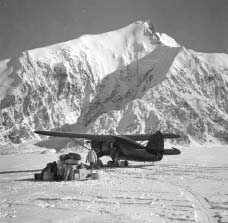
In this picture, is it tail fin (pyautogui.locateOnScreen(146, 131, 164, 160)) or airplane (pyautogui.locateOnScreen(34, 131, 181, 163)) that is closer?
airplane (pyautogui.locateOnScreen(34, 131, 181, 163))

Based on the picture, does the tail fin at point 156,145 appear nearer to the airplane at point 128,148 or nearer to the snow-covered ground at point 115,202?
the airplane at point 128,148

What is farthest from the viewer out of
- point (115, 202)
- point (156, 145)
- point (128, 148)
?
point (156, 145)

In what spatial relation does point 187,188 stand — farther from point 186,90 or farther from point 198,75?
point 198,75

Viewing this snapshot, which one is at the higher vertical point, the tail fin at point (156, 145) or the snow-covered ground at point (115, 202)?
the tail fin at point (156, 145)

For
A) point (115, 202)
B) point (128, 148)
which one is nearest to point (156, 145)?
point (128, 148)

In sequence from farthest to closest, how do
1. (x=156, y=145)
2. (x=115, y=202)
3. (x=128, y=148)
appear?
(x=156, y=145) → (x=128, y=148) → (x=115, y=202)

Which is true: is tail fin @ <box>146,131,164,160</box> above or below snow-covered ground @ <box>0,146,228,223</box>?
above

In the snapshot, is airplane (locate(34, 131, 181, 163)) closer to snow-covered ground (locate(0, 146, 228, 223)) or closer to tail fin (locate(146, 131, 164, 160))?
tail fin (locate(146, 131, 164, 160))

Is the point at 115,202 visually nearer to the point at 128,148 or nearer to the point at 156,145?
the point at 128,148

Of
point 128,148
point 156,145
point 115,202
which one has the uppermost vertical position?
point 156,145

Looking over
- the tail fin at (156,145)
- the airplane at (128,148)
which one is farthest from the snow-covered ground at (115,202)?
the tail fin at (156,145)

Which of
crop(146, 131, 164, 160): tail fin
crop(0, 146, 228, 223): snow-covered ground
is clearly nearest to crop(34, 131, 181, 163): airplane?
crop(146, 131, 164, 160): tail fin

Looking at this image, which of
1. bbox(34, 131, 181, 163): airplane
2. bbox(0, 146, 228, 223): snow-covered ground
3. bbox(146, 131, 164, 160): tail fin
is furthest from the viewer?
bbox(146, 131, 164, 160): tail fin

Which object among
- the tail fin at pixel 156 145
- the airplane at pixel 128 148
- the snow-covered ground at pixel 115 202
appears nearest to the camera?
the snow-covered ground at pixel 115 202
